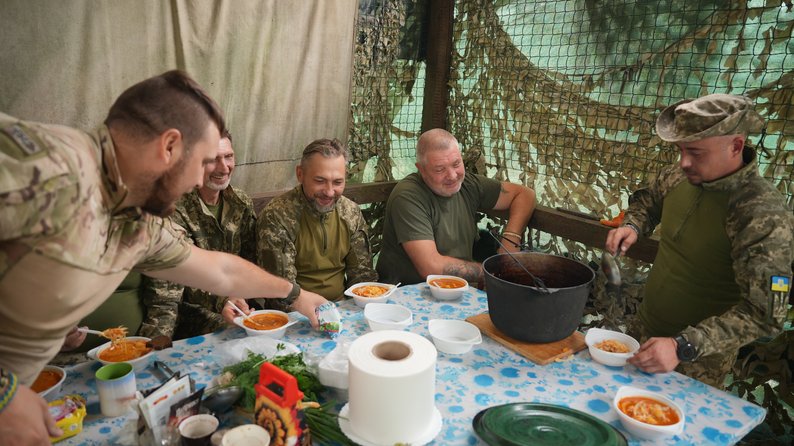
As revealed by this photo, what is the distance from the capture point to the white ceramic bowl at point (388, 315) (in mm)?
2191

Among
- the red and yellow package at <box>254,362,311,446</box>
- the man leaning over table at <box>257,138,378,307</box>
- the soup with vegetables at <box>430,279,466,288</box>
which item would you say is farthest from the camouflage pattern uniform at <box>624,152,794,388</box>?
the man leaning over table at <box>257,138,378,307</box>

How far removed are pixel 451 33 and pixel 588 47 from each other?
1.32 metres

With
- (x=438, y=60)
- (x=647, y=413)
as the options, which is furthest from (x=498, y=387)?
(x=438, y=60)

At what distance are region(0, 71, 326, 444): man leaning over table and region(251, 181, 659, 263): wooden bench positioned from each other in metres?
2.28

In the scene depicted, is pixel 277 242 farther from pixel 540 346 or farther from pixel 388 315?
pixel 540 346

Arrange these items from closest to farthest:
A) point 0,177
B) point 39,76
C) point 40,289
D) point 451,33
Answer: point 0,177 → point 40,289 → point 39,76 → point 451,33

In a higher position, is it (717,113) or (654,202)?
(717,113)

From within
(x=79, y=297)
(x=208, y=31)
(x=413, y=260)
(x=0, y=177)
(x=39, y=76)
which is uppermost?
(x=208, y=31)

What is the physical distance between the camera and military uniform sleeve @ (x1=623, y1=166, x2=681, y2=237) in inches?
113

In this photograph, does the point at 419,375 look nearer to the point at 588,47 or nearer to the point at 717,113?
the point at 717,113

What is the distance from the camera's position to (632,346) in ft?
6.86

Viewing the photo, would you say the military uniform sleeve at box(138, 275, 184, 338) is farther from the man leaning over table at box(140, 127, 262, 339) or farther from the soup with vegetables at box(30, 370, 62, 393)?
the soup with vegetables at box(30, 370, 62, 393)

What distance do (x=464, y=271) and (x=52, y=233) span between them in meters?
2.41

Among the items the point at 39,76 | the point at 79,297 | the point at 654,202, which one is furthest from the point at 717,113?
the point at 39,76
